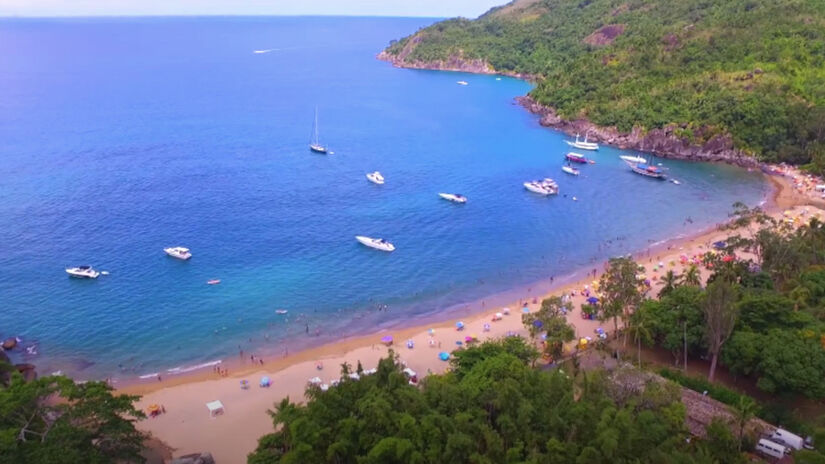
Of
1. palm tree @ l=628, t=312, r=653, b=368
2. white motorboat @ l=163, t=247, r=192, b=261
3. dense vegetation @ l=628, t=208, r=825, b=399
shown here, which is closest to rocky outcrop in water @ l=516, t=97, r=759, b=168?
dense vegetation @ l=628, t=208, r=825, b=399

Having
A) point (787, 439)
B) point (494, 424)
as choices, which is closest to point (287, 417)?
point (494, 424)

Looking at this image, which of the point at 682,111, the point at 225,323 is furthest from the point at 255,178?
the point at 682,111

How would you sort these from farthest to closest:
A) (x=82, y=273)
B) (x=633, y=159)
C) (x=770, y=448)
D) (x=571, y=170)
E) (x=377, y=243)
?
(x=633, y=159)
(x=571, y=170)
(x=377, y=243)
(x=82, y=273)
(x=770, y=448)

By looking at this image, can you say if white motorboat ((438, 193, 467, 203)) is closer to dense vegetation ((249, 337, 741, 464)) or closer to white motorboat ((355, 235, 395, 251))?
white motorboat ((355, 235, 395, 251))

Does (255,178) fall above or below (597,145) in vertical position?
below

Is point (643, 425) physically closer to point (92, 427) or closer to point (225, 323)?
point (92, 427)

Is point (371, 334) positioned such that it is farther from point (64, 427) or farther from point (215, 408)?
point (64, 427)
